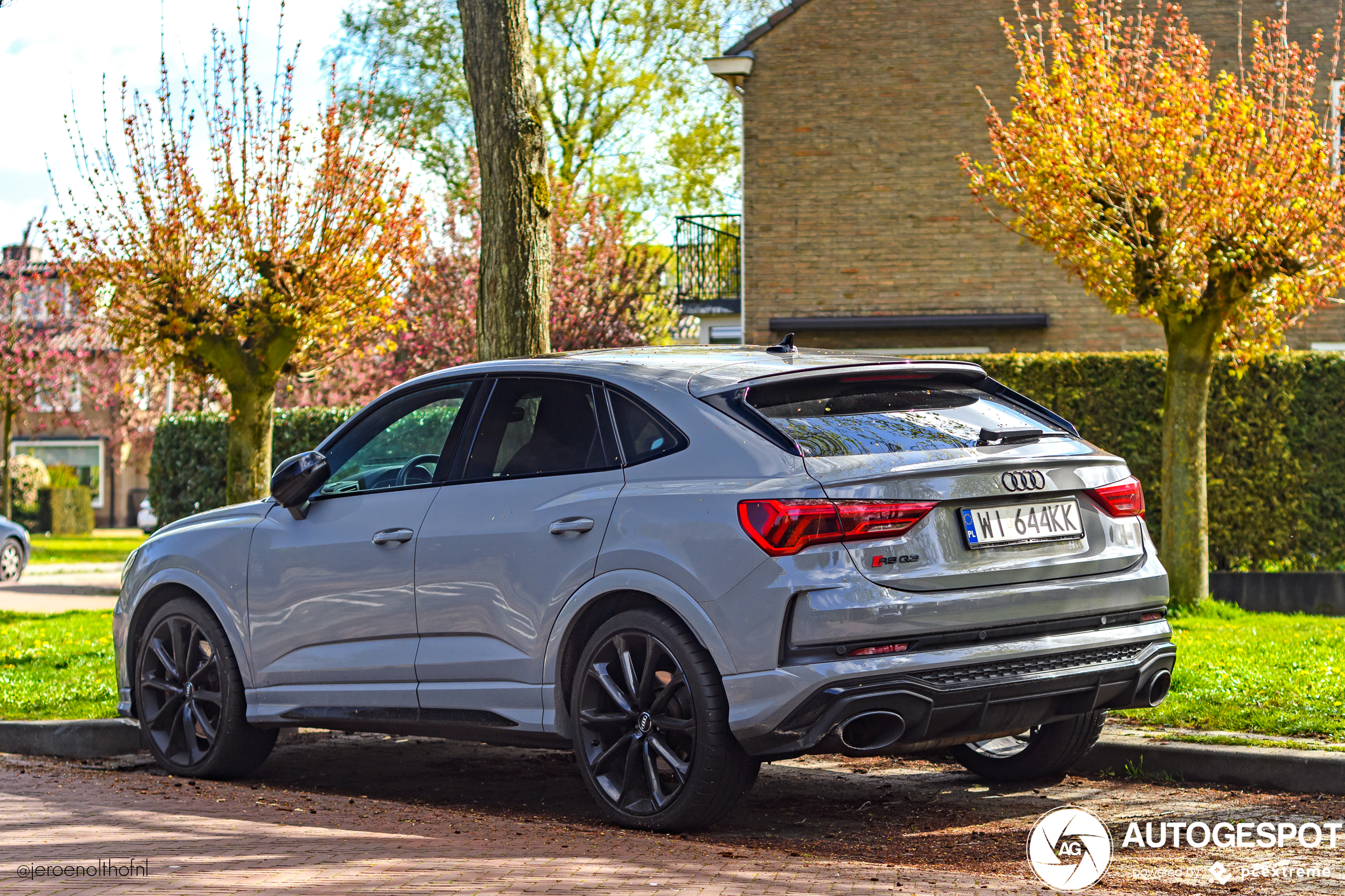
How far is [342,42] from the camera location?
39.0 meters

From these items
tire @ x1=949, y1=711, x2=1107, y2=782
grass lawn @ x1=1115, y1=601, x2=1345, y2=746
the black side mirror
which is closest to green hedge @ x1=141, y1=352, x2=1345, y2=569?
grass lawn @ x1=1115, y1=601, x2=1345, y2=746

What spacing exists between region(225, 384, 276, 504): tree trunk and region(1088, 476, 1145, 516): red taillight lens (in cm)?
960

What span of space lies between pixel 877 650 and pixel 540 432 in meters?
1.77

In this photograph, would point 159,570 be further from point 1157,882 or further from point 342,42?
point 342,42

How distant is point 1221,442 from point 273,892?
480 inches

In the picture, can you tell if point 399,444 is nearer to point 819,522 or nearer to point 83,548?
point 819,522

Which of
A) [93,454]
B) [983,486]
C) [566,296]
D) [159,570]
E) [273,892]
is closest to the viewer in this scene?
[273,892]

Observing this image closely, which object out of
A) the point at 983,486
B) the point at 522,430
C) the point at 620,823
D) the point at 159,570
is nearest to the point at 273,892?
the point at 620,823

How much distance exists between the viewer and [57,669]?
400 inches

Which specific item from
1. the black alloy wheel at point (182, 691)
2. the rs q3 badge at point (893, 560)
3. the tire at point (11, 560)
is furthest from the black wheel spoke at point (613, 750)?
the tire at point (11, 560)

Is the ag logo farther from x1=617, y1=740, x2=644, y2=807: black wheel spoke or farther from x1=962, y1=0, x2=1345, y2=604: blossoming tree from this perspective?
x1=962, y1=0, x2=1345, y2=604: blossoming tree

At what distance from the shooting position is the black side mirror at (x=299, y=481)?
6.38m

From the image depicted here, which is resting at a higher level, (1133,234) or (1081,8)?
(1081,8)

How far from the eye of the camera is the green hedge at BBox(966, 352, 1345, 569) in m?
14.2
